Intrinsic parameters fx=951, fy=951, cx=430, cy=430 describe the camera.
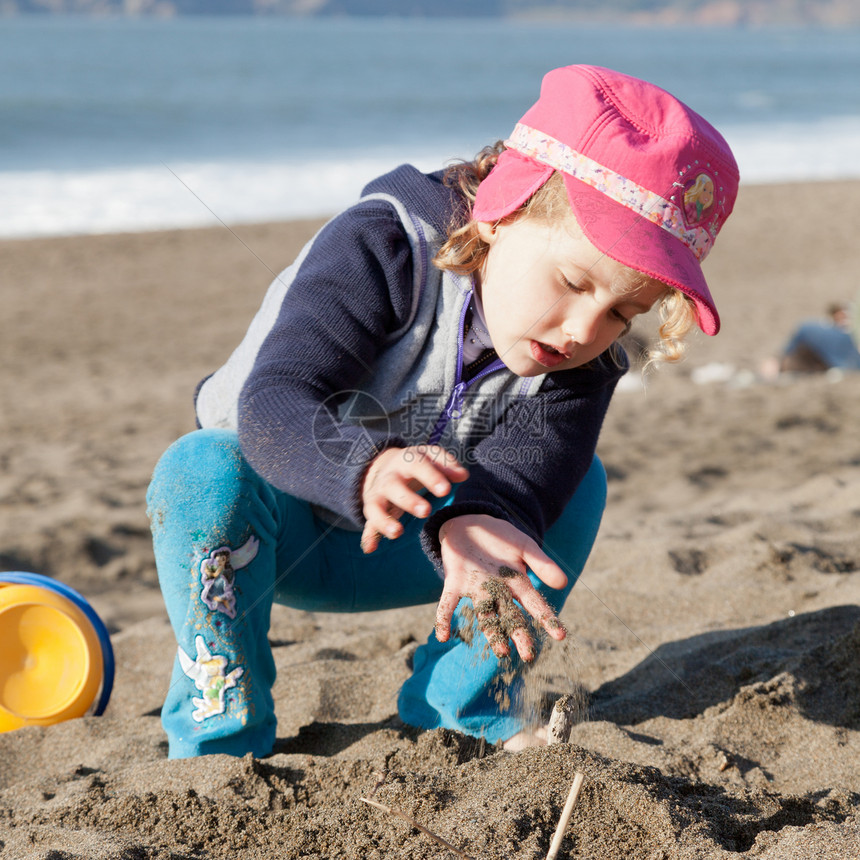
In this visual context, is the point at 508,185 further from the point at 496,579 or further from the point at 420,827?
the point at 420,827

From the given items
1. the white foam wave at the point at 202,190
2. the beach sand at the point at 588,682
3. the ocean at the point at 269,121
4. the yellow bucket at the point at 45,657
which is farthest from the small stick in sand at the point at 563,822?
the white foam wave at the point at 202,190

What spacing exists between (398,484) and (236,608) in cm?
54

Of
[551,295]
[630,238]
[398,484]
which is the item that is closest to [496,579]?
[398,484]

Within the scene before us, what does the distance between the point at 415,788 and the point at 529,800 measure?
19 cm

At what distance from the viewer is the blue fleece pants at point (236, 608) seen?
5.92ft

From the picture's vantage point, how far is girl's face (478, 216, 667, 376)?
1.67 m

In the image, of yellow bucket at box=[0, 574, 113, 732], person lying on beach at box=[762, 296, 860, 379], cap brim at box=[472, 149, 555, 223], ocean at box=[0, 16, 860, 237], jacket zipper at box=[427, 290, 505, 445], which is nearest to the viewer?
cap brim at box=[472, 149, 555, 223]

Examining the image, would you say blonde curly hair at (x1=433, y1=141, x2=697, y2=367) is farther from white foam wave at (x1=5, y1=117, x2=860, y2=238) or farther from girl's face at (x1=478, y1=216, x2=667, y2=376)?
white foam wave at (x1=5, y1=117, x2=860, y2=238)

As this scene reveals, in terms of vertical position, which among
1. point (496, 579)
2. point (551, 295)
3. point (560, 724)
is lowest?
point (560, 724)

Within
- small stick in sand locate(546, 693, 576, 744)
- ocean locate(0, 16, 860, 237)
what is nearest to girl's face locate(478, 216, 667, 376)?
ocean locate(0, 16, 860, 237)

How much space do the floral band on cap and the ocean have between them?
0.47 m

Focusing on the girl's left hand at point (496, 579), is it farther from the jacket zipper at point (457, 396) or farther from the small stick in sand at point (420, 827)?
the jacket zipper at point (457, 396)

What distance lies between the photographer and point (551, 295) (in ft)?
5.61

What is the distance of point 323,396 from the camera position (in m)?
1.81
